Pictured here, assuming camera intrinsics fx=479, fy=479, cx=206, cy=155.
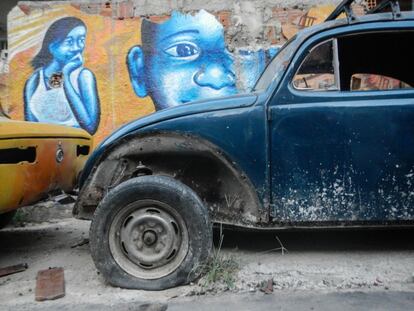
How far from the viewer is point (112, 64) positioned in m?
7.39

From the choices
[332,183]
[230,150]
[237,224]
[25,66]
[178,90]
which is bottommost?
[237,224]

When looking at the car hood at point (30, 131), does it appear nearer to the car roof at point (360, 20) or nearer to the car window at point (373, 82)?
the car roof at point (360, 20)

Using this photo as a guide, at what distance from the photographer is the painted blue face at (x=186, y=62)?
7.31m

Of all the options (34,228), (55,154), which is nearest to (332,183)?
(55,154)

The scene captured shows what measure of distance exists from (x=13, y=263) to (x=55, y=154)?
39.5 inches

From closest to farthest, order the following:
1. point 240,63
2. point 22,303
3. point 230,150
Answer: point 22,303, point 230,150, point 240,63

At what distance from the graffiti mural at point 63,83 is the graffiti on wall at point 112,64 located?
0.02 m

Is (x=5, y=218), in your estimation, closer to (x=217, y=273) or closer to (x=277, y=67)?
(x=217, y=273)

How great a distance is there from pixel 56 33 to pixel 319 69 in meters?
5.09

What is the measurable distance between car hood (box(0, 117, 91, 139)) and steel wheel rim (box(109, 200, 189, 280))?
3.44 feet

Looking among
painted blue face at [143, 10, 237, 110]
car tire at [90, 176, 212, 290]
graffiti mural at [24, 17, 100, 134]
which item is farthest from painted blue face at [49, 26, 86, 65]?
car tire at [90, 176, 212, 290]

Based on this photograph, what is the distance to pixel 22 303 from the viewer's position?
10.6 ft

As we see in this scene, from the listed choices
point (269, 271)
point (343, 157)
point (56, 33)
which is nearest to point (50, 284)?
point (269, 271)

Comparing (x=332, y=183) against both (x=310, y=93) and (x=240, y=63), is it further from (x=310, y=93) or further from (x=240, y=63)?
(x=240, y=63)
